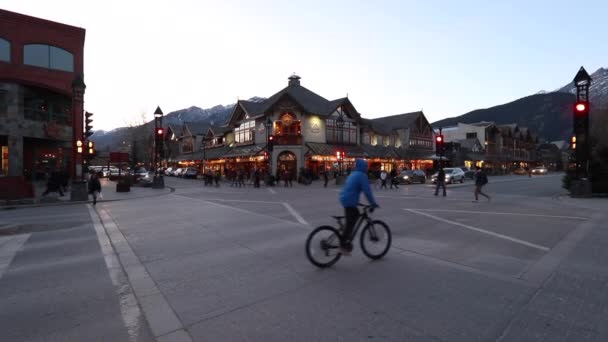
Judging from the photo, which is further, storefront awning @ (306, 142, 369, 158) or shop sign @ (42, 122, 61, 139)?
storefront awning @ (306, 142, 369, 158)

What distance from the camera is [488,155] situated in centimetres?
7169

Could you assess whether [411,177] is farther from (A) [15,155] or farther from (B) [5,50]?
(B) [5,50]

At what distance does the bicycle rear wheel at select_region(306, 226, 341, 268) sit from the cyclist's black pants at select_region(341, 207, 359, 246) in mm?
117

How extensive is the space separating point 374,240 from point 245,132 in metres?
40.1

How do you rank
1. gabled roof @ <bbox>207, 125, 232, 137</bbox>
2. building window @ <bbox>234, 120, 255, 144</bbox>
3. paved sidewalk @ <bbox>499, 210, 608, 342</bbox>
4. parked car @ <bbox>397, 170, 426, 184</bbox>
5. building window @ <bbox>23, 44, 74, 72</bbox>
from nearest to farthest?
paved sidewalk @ <bbox>499, 210, 608, 342</bbox> < building window @ <bbox>23, 44, 74, 72</bbox> < parked car @ <bbox>397, 170, 426, 184</bbox> < building window @ <bbox>234, 120, 255, 144</bbox> < gabled roof @ <bbox>207, 125, 232, 137</bbox>

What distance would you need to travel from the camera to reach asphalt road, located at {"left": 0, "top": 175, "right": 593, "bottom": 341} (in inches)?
136

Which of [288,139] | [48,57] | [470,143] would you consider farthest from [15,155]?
[470,143]

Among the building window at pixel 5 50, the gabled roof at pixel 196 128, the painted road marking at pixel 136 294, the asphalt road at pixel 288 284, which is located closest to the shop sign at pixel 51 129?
the building window at pixel 5 50

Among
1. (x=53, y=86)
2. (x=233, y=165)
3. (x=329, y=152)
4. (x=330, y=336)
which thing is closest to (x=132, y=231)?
(x=330, y=336)

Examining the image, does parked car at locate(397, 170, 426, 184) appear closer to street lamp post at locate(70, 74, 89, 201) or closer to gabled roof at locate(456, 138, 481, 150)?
street lamp post at locate(70, 74, 89, 201)

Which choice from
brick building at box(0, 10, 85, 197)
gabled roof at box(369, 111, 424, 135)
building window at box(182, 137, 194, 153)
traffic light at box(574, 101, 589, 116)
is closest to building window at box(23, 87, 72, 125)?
brick building at box(0, 10, 85, 197)

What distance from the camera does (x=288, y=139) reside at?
38.6 m

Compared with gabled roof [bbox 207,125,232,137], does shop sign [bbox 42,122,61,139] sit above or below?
below

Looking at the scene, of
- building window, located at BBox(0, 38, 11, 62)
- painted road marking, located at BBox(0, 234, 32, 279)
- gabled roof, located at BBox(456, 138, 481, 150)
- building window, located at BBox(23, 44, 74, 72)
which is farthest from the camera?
gabled roof, located at BBox(456, 138, 481, 150)
